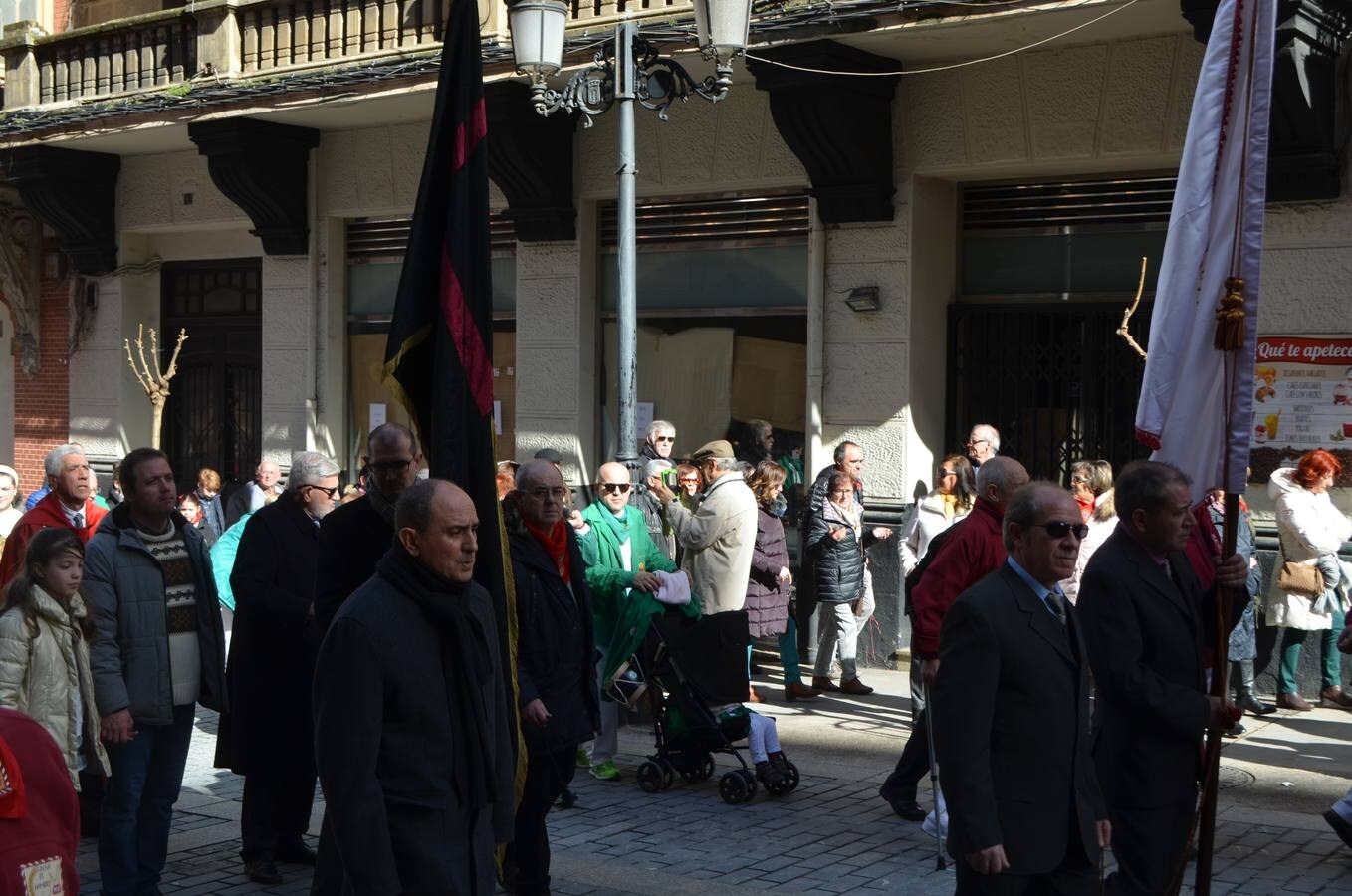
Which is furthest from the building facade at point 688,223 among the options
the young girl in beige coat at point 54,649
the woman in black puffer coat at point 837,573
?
the young girl in beige coat at point 54,649

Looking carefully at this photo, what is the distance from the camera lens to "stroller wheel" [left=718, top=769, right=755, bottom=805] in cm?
861

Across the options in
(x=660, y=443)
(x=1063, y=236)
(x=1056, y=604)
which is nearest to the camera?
(x=1056, y=604)

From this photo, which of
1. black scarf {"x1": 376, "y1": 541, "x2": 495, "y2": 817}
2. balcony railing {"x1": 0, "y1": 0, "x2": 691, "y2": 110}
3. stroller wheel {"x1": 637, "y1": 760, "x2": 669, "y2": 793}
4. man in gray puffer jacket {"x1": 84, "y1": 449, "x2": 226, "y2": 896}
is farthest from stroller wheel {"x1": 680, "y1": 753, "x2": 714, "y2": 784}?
balcony railing {"x1": 0, "y1": 0, "x2": 691, "y2": 110}

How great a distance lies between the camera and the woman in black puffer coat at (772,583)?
36.9ft

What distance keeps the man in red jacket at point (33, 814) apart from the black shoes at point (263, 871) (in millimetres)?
4160

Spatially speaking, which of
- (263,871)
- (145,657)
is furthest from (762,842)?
(145,657)

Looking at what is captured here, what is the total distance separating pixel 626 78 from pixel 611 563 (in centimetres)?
344

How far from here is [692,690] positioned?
350 inches

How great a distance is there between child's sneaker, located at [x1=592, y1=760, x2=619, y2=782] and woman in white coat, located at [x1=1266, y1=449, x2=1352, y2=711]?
4.56 metres

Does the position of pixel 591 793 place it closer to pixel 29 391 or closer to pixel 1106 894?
pixel 1106 894

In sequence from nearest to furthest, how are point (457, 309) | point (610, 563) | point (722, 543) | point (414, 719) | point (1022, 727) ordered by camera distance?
point (414, 719)
point (1022, 727)
point (457, 309)
point (610, 563)
point (722, 543)

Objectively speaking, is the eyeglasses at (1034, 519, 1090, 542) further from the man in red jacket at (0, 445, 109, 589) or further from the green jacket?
the man in red jacket at (0, 445, 109, 589)

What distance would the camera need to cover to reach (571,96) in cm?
1108

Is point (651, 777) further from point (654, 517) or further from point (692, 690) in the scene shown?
point (654, 517)
